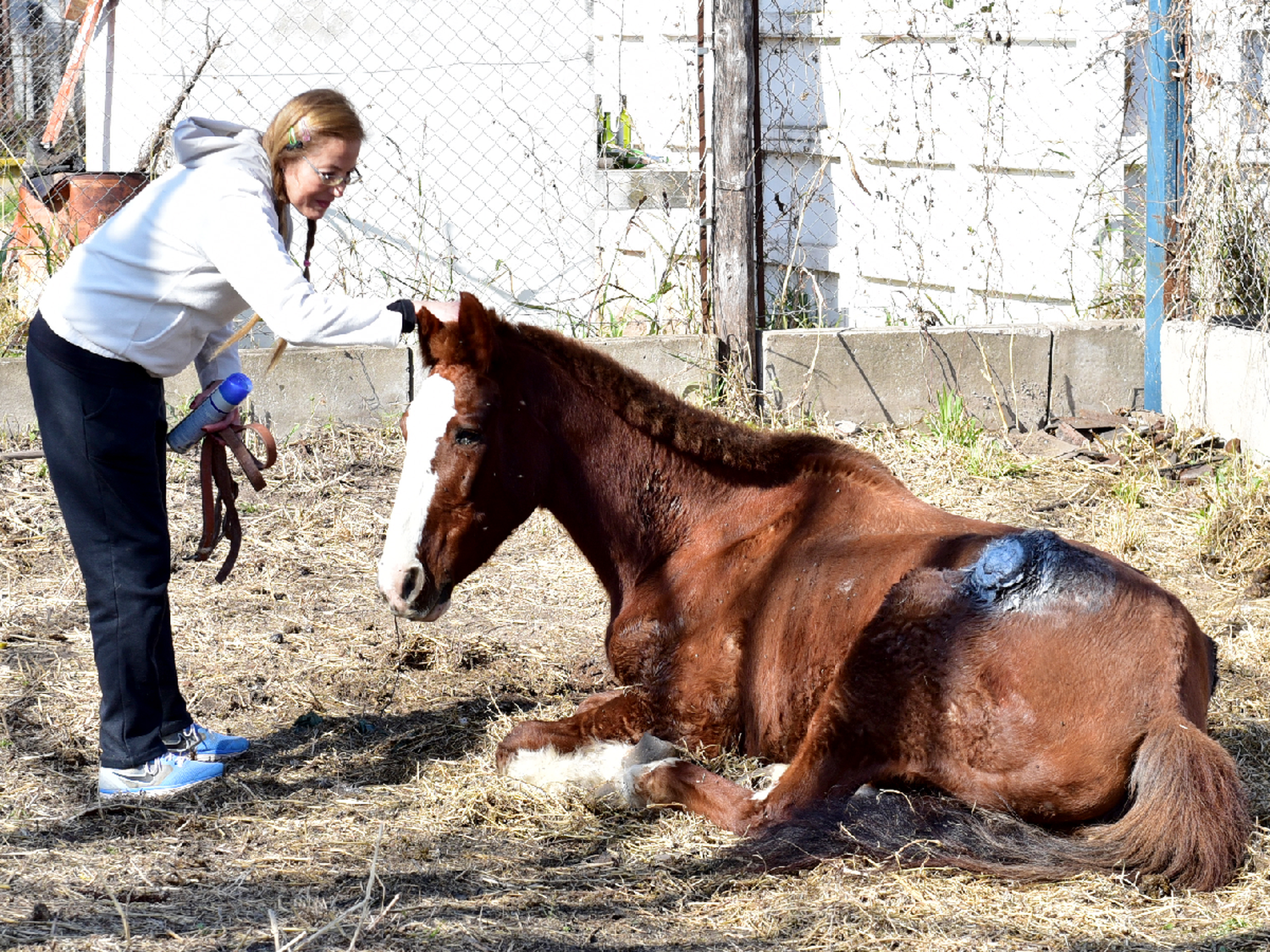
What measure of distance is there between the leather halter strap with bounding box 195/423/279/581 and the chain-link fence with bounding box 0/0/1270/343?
11.4ft

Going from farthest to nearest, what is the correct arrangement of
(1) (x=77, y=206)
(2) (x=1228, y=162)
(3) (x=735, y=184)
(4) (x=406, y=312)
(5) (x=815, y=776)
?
(1) (x=77, y=206) → (3) (x=735, y=184) → (2) (x=1228, y=162) → (4) (x=406, y=312) → (5) (x=815, y=776)

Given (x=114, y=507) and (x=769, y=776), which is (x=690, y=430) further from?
(x=114, y=507)

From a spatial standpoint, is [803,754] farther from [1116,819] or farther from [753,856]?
[1116,819]

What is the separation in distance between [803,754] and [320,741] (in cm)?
165

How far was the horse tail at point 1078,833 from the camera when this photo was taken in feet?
9.11

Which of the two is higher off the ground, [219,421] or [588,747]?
[219,421]

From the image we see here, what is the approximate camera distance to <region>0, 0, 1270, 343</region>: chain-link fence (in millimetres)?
7133

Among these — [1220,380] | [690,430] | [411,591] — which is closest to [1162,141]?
[1220,380]

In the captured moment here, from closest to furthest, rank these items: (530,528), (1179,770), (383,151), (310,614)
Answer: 1. (1179,770)
2. (310,614)
3. (530,528)
4. (383,151)

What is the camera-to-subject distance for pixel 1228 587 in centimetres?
507

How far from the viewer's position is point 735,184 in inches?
262

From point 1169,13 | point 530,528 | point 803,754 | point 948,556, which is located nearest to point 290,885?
point 803,754

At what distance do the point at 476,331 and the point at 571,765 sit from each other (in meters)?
1.28

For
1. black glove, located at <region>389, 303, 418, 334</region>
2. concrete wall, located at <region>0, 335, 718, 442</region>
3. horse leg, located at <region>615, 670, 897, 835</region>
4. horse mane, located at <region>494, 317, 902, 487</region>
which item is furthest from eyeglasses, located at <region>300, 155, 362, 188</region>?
concrete wall, located at <region>0, 335, 718, 442</region>
